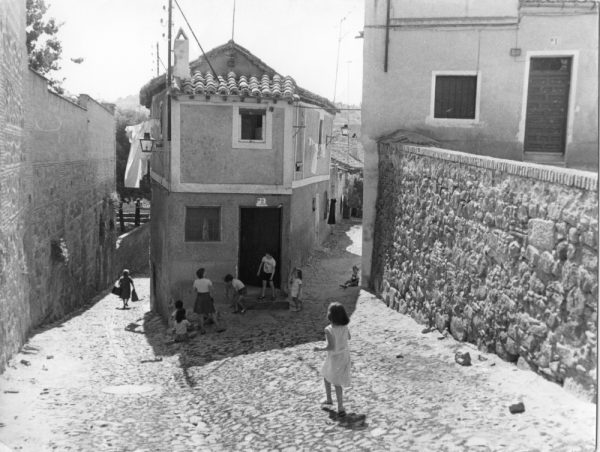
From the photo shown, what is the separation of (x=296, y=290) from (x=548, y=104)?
6294 mm

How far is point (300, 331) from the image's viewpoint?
11.4m

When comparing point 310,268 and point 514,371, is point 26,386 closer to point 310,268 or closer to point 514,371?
point 514,371

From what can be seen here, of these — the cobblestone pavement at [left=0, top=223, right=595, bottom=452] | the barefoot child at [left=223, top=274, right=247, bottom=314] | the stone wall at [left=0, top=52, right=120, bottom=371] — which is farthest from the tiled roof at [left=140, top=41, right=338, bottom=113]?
the cobblestone pavement at [left=0, top=223, right=595, bottom=452]

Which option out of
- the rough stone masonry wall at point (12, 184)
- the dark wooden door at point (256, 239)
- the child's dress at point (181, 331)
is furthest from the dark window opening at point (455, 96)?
the rough stone masonry wall at point (12, 184)

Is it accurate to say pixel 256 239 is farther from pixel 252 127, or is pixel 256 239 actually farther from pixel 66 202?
pixel 66 202

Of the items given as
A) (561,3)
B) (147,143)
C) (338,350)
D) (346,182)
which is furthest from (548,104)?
(346,182)

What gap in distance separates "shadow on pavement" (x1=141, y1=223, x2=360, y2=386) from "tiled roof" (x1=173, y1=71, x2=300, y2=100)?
437cm

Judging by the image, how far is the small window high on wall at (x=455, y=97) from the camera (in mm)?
13180

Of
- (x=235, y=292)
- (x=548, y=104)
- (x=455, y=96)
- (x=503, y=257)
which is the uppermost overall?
(x=455, y=96)

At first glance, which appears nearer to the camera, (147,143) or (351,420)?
(351,420)

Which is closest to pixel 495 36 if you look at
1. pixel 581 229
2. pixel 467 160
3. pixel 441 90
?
pixel 441 90

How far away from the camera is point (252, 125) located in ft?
45.1

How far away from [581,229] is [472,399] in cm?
221

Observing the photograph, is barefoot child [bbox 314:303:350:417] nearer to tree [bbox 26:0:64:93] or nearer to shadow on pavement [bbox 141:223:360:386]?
shadow on pavement [bbox 141:223:360:386]
